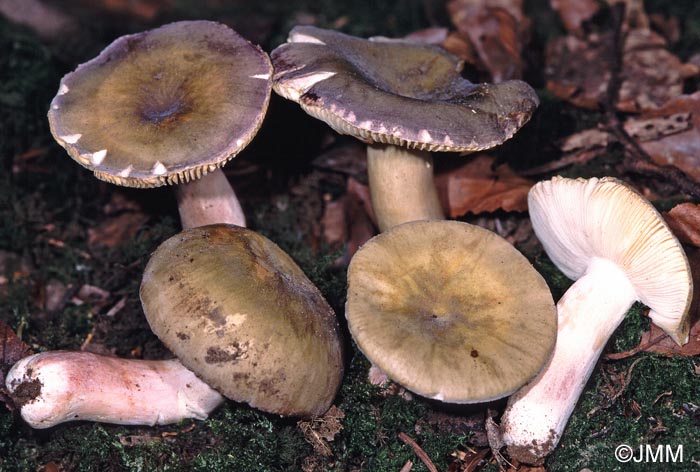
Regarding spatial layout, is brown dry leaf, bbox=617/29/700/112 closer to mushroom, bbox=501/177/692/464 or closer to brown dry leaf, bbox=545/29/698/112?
brown dry leaf, bbox=545/29/698/112

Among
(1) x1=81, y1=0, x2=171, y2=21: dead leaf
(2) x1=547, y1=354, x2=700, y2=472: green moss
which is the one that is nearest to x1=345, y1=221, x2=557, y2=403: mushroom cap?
(2) x1=547, y1=354, x2=700, y2=472: green moss

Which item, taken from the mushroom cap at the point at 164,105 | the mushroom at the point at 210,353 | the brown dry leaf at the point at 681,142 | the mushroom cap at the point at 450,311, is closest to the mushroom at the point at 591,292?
the mushroom cap at the point at 450,311

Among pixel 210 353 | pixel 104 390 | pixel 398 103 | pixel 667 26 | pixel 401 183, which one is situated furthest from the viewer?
pixel 667 26

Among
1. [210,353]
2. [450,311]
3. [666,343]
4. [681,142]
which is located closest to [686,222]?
[666,343]

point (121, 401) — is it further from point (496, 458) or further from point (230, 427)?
point (496, 458)

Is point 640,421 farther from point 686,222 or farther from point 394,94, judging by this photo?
point 394,94

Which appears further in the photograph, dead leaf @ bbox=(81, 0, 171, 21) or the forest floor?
dead leaf @ bbox=(81, 0, 171, 21)

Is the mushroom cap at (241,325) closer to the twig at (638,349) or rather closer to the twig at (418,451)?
the twig at (418,451)

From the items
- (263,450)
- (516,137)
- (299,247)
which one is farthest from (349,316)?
(516,137)
